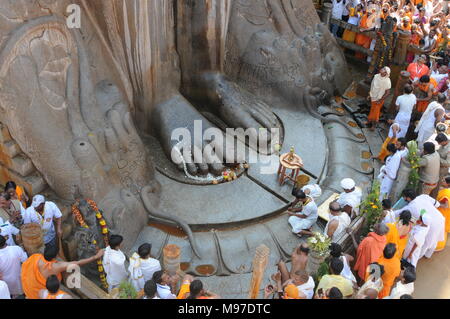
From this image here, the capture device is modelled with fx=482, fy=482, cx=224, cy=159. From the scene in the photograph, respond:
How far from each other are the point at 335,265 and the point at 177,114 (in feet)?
10.4

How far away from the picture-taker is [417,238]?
16.6 feet

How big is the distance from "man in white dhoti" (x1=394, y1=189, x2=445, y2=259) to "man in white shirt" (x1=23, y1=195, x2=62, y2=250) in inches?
141

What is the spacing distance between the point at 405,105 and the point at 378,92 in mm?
627

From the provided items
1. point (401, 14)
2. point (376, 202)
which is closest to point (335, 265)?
point (376, 202)

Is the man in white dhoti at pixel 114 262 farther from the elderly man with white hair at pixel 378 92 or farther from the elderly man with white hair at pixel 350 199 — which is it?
the elderly man with white hair at pixel 378 92

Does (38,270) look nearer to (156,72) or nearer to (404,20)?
(156,72)

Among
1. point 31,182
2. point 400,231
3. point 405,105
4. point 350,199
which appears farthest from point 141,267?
point 405,105

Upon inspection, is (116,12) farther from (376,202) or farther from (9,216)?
(376,202)

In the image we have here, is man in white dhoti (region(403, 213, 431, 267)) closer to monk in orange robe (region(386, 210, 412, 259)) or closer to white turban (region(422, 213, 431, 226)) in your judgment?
white turban (region(422, 213, 431, 226))

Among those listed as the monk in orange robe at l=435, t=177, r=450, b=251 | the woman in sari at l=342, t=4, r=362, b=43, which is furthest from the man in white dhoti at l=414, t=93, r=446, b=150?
the woman in sari at l=342, t=4, r=362, b=43

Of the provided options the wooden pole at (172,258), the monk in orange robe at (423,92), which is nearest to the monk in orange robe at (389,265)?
the wooden pole at (172,258)

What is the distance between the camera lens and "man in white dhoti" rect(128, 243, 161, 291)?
429 cm

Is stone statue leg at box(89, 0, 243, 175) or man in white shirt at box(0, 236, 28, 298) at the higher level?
stone statue leg at box(89, 0, 243, 175)

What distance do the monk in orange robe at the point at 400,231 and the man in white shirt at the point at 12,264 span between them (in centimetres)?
349
